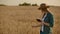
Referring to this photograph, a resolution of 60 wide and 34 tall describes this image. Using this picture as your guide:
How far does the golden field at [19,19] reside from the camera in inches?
119

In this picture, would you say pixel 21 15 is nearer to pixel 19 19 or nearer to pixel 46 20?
pixel 19 19

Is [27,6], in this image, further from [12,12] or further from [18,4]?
[12,12]

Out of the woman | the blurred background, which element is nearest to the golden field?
the blurred background

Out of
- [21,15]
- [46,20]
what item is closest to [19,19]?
[21,15]

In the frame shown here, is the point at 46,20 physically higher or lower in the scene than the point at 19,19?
higher

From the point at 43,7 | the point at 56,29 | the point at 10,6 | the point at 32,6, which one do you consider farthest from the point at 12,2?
the point at 43,7

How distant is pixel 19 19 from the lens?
10.7 ft

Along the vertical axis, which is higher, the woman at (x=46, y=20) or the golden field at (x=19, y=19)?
the woman at (x=46, y=20)

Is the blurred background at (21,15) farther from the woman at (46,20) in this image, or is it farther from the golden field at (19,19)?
the woman at (46,20)

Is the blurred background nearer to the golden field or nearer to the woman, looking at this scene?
the golden field

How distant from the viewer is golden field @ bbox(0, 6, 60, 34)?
3021 millimetres

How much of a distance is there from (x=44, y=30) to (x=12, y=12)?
4.36ft

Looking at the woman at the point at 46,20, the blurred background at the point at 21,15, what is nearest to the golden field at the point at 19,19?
the blurred background at the point at 21,15

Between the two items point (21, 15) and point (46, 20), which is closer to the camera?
point (46, 20)
